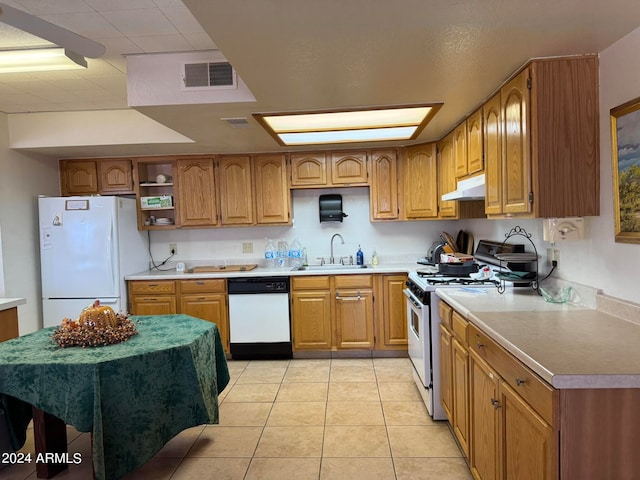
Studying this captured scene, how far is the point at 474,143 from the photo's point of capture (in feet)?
9.13

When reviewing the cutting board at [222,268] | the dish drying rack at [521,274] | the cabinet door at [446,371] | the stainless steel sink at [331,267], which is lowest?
the cabinet door at [446,371]

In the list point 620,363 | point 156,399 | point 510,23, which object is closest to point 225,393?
point 156,399

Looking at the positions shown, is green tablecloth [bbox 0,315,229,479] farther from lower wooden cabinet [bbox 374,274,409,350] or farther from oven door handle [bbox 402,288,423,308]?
lower wooden cabinet [bbox 374,274,409,350]

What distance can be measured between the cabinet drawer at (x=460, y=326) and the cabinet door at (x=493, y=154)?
2.24 feet

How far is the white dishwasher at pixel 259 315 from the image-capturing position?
12.9 feet

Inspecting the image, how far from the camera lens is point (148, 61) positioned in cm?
244

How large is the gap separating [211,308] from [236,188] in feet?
4.24

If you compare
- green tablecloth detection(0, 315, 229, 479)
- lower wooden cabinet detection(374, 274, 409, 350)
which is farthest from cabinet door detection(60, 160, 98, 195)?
lower wooden cabinet detection(374, 274, 409, 350)

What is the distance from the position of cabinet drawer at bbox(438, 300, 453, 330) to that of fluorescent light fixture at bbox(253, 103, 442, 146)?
1.32 metres

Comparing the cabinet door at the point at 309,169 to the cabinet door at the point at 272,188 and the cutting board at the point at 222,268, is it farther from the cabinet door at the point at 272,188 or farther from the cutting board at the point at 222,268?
the cutting board at the point at 222,268

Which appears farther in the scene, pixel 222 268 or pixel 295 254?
pixel 295 254

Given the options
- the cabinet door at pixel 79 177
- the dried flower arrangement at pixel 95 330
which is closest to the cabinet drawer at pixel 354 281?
the dried flower arrangement at pixel 95 330

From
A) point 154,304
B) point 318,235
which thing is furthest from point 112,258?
point 318,235

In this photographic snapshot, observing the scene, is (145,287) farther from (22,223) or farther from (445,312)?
(445,312)
